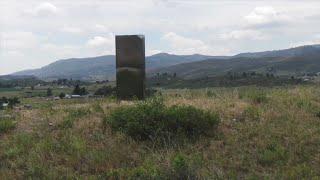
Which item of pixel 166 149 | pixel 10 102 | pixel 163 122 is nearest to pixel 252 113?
pixel 163 122

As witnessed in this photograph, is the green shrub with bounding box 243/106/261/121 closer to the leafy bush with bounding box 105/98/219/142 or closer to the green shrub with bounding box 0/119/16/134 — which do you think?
the leafy bush with bounding box 105/98/219/142

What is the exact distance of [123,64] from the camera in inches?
578

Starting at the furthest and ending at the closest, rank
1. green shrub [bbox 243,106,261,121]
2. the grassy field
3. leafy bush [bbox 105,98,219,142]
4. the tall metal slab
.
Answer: the tall metal slab, green shrub [bbox 243,106,261,121], leafy bush [bbox 105,98,219,142], the grassy field

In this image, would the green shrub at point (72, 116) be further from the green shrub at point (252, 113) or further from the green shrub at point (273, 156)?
the green shrub at point (273, 156)

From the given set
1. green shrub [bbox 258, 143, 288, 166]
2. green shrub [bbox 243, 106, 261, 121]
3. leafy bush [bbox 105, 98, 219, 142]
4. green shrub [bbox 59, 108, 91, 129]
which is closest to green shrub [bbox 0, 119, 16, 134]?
green shrub [bbox 59, 108, 91, 129]

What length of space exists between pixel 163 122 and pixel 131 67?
4839 millimetres

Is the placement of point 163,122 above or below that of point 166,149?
above

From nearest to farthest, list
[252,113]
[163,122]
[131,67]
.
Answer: [163,122] < [252,113] < [131,67]

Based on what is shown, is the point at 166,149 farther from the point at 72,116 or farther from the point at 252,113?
the point at 72,116

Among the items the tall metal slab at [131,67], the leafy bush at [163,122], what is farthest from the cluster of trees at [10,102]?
the leafy bush at [163,122]

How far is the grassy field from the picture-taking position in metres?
8.43

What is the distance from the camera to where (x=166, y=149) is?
9359 millimetres

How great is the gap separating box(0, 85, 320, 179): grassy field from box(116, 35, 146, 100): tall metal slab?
2712 millimetres

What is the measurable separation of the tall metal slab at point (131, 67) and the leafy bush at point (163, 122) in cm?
404
